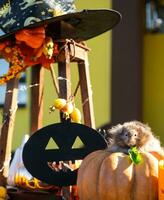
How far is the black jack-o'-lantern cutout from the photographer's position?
220cm

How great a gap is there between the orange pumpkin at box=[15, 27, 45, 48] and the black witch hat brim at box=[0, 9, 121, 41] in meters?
0.03

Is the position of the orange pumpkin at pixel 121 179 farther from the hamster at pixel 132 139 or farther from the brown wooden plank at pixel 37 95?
the brown wooden plank at pixel 37 95

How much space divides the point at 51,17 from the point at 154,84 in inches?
111

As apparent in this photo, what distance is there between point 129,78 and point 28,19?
2.63 m

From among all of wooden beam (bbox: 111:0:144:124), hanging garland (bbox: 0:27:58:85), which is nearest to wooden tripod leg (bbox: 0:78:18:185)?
hanging garland (bbox: 0:27:58:85)

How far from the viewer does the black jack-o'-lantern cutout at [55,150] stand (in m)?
2.20

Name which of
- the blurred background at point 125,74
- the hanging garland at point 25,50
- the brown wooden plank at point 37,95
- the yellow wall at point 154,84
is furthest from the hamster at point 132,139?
the yellow wall at point 154,84

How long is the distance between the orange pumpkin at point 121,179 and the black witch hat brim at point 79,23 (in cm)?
63

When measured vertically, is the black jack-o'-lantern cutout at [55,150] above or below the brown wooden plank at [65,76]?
below

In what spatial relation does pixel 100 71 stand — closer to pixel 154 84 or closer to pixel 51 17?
pixel 154 84

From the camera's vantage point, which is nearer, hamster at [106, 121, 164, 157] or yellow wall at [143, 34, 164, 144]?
hamster at [106, 121, 164, 157]

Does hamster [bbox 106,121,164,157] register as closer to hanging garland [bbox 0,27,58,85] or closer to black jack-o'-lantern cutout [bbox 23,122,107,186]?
black jack-o'-lantern cutout [bbox 23,122,107,186]

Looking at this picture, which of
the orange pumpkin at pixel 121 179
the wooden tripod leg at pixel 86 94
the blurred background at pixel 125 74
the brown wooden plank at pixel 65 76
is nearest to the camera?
the orange pumpkin at pixel 121 179

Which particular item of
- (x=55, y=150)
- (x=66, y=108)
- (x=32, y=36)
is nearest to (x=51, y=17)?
(x=32, y=36)
